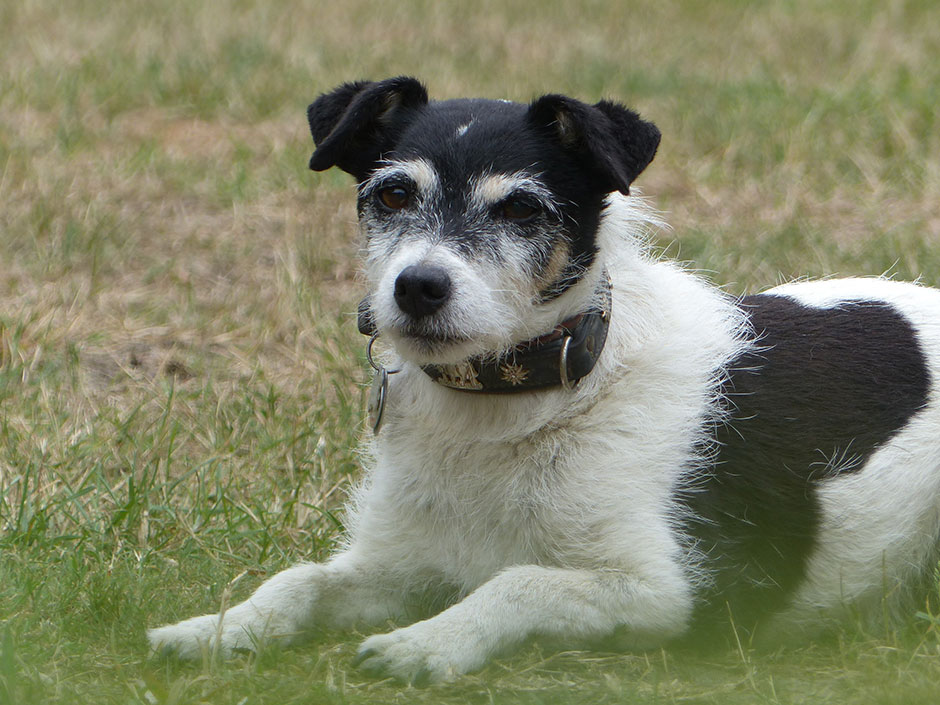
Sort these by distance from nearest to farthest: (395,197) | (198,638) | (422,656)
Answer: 1. (422,656)
2. (198,638)
3. (395,197)

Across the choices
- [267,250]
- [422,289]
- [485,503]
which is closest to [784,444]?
[485,503]

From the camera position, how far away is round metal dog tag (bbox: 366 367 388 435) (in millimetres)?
4191

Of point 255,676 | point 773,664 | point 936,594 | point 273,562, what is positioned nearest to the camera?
point 255,676

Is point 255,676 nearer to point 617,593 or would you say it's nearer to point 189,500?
point 617,593

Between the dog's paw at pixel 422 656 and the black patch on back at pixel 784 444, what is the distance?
2.45 feet

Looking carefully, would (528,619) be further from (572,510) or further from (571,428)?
(571,428)

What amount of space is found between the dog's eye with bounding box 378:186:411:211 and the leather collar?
485 millimetres

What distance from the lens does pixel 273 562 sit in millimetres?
4660

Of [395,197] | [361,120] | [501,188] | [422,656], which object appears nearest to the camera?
[422,656]

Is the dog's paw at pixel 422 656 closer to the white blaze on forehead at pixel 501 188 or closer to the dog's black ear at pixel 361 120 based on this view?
the white blaze on forehead at pixel 501 188

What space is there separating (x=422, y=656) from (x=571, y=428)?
824 millimetres

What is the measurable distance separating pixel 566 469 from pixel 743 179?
178 inches

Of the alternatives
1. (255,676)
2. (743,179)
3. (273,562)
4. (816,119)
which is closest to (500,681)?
(255,676)

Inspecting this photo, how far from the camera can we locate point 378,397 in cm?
419
